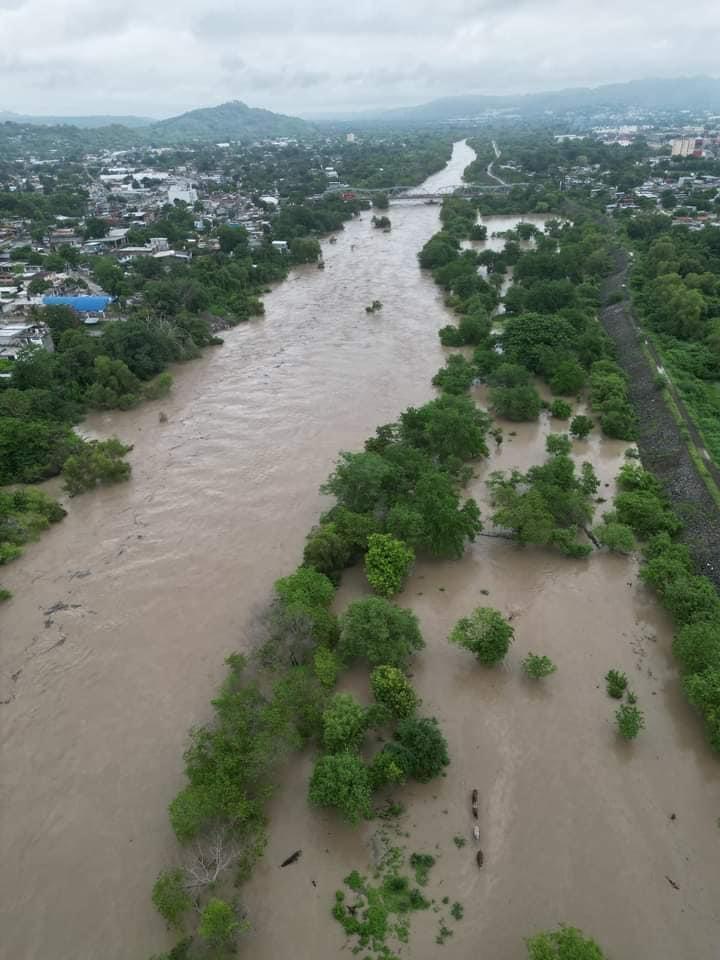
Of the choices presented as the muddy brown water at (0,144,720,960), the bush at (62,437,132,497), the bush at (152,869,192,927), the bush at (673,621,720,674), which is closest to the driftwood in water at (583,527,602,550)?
the muddy brown water at (0,144,720,960)

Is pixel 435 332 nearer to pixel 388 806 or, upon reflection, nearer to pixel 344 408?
pixel 344 408

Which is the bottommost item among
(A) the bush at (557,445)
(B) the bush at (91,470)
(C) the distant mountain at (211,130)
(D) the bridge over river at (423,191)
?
(A) the bush at (557,445)

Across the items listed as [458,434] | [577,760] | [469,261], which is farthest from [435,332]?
[577,760]

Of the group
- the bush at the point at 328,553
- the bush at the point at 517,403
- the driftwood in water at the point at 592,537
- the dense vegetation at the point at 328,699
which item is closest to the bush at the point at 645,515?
the driftwood in water at the point at 592,537

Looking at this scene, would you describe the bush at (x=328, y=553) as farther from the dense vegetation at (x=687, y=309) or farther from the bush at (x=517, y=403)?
the dense vegetation at (x=687, y=309)

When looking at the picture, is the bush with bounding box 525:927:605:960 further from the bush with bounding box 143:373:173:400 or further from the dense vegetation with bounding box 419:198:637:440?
the bush with bounding box 143:373:173:400
